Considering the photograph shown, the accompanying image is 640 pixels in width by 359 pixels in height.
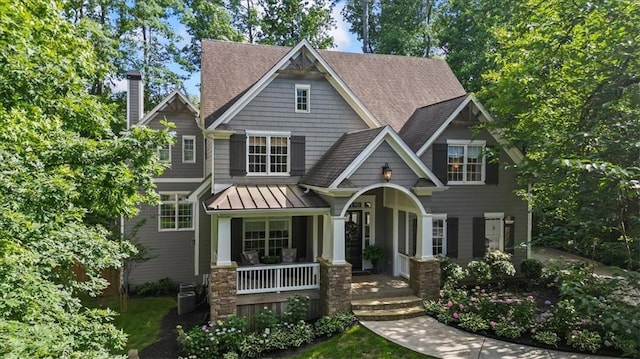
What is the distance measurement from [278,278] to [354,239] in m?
3.87

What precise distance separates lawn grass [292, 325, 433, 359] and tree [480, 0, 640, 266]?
14.4 ft

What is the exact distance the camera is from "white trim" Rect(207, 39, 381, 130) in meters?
12.5

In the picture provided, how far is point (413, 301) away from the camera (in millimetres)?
11547

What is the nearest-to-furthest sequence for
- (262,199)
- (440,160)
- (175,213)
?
(262,199)
(440,160)
(175,213)

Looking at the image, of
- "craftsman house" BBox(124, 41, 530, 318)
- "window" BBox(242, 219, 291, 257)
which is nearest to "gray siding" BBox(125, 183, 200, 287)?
"craftsman house" BBox(124, 41, 530, 318)

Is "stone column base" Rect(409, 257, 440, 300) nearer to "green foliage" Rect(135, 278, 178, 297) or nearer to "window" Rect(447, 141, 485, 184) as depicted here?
"window" Rect(447, 141, 485, 184)

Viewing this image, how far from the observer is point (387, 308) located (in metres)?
11.3

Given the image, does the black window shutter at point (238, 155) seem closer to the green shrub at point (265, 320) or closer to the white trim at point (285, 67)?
the white trim at point (285, 67)

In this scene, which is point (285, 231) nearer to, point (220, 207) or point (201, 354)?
point (220, 207)

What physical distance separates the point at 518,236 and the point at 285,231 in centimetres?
901

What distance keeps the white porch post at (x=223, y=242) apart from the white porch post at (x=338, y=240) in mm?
2968

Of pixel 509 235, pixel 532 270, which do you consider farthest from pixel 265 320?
pixel 509 235

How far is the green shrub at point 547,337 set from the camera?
9414 mm

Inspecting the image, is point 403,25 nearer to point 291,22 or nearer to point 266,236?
point 291,22
